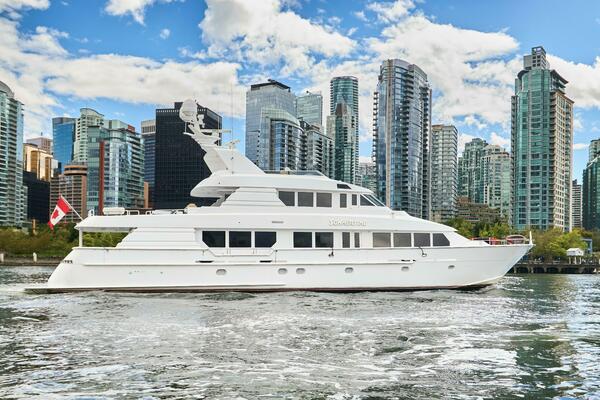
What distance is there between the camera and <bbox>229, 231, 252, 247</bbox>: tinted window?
835 inches

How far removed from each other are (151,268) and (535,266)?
50732 mm

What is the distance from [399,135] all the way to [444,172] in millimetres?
49601

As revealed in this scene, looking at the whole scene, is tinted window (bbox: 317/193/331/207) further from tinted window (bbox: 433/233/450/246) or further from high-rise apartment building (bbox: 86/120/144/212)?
high-rise apartment building (bbox: 86/120/144/212)

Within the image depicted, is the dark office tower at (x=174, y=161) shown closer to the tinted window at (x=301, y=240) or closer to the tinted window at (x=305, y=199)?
the tinted window at (x=305, y=199)

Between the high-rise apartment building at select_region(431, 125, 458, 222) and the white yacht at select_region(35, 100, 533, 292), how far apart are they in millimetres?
127646

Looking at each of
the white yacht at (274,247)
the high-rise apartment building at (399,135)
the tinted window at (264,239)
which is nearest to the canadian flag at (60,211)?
the white yacht at (274,247)

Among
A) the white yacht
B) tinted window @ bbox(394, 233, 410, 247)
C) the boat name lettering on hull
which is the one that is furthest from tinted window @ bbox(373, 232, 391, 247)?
A: the boat name lettering on hull

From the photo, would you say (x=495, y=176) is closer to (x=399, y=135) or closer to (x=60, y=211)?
(x=399, y=135)

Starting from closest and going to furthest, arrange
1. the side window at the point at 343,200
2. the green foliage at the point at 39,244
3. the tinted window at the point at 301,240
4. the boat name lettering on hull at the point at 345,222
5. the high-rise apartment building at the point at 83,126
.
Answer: the tinted window at the point at 301,240 → the boat name lettering on hull at the point at 345,222 → the side window at the point at 343,200 → the green foliage at the point at 39,244 → the high-rise apartment building at the point at 83,126

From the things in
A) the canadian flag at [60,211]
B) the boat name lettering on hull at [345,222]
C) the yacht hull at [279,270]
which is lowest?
the yacht hull at [279,270]

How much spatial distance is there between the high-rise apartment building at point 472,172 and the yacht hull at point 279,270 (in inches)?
6171

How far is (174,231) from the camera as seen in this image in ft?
68.3

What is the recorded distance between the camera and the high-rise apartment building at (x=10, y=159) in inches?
4774

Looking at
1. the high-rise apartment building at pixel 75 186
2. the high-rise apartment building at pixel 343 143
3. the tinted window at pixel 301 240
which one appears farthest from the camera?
the high-rise apartment building at pixel 343 143
